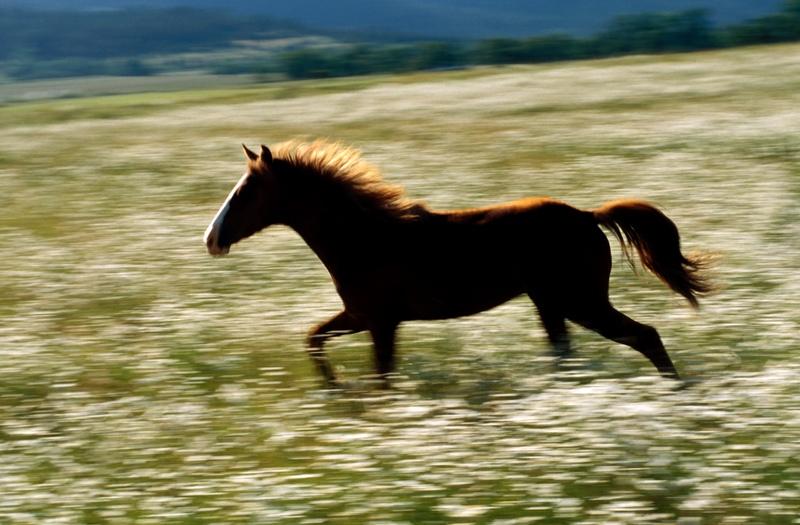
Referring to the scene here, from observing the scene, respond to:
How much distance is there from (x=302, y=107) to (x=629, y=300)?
33.3m

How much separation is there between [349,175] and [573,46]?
59739mm

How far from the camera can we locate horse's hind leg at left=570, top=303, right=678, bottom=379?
841 centimetres

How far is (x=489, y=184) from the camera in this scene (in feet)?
72.6

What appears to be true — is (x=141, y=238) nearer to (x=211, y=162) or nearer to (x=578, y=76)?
(x=211, y=162)

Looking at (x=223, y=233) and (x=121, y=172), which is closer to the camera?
(x=223, y=233)

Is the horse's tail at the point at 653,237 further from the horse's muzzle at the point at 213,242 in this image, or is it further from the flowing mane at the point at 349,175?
the horse's muzzle at the point at 213,242

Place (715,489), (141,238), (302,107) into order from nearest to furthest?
(715,489)
(141,238)
(302,107)

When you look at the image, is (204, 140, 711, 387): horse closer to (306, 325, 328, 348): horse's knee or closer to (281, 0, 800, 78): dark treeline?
(306, 325, 328, 348): horse's knee

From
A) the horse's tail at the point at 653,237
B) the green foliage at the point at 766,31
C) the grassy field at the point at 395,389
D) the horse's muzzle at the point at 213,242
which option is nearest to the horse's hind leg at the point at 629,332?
the grassy field at the point at 395,389

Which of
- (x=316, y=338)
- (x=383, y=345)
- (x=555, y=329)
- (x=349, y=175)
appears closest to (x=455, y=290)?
(x=383, y=345)

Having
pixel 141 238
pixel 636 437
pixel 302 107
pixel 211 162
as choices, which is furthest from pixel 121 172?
pixel 636 437

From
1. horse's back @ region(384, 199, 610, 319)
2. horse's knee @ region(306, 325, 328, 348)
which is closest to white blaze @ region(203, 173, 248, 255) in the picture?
horse's knee @ region(306, 325, 328, 348)

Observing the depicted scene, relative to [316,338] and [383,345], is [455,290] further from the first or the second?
[316,338]

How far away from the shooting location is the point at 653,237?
29.5 feet
